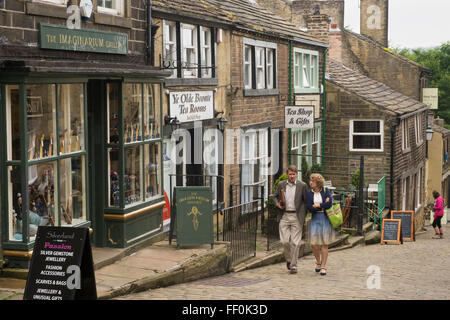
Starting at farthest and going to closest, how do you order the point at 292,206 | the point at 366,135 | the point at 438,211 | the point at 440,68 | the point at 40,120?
the point at 440,68 < the point at 366,135 < the point at 438,211 < the point at 292,206 < the point at 40,120

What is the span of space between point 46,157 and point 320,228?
4499 millimetres

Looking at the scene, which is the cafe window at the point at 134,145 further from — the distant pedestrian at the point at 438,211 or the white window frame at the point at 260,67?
the distant pedestrian at the point at 438,211

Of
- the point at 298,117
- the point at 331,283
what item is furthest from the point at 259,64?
the point at 331,283

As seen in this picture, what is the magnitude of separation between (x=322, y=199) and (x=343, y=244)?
7.80 meters

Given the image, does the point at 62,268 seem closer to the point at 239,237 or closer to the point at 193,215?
the point at 193,215

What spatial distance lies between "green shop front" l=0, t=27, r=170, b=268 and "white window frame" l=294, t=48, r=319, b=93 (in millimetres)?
10732

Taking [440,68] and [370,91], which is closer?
[370,91]

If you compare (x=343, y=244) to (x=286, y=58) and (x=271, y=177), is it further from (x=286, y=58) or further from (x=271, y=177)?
(x=286, y=58)

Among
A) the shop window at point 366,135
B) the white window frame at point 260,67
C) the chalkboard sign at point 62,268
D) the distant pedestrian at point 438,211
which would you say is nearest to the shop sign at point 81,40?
the chalkboard sign at point 62,268

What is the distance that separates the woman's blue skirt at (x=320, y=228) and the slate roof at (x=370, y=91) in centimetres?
1549

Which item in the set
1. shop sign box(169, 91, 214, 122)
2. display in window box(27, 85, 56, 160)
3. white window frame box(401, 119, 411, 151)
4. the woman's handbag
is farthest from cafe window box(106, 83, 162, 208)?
white window frame box(401, 119, 411, 151)

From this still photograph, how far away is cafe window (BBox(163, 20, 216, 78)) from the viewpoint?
1366 cm

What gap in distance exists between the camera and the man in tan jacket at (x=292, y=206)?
36.0 ft

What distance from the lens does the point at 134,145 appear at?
1127 centimetres
